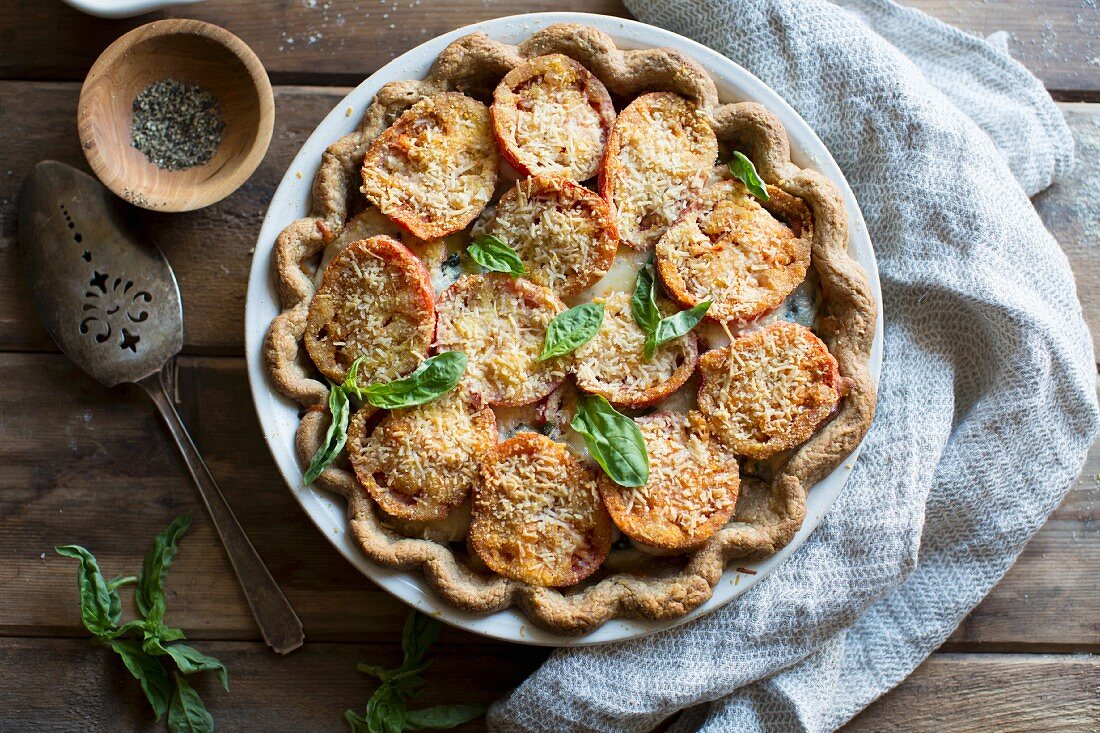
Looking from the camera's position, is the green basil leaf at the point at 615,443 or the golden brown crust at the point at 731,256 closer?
the green basil leaf at the point at 615,443

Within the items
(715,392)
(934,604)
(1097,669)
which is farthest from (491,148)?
(1097,669)

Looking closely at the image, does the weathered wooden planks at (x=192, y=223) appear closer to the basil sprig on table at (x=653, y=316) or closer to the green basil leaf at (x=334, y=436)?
the green basil leaf at (x=334, y=436)

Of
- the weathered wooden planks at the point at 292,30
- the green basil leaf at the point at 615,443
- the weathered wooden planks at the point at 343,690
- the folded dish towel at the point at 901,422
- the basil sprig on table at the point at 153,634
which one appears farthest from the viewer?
the weathered wooden planks at the point at 292,30

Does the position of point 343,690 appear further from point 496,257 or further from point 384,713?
point 496,257

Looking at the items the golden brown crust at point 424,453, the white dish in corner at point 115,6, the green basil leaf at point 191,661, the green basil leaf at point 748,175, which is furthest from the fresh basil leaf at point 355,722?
the white dish in corner at point 115,6

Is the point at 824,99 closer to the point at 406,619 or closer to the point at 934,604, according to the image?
the point at 934,604

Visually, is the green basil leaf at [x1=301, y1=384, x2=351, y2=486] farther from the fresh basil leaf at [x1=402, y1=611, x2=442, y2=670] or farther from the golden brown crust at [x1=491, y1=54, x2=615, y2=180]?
the golden brown crust at [x1=491, y1=54, x2=615, y2=180]
